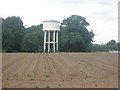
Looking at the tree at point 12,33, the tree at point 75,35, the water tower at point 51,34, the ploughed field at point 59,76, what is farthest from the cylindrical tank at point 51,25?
the ploughed field at point 59,76

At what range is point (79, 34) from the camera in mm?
101875

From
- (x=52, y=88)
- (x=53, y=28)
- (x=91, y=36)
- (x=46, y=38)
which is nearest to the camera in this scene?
(x=52, y=88)

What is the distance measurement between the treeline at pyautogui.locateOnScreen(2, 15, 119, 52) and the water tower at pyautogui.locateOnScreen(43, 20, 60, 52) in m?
2.59

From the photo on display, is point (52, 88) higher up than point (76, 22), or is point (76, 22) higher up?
point (76, 22)

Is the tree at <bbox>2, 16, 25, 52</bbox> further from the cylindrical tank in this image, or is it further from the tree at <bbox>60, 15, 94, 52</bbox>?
the tree at <bbox>60, 15, 94, 52</bbox>

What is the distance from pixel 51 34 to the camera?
102250 mm

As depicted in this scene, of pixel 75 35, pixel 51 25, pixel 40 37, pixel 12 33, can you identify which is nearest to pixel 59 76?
pixel 51 25

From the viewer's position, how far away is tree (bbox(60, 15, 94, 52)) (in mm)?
98750

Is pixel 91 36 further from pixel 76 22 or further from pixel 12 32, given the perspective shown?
pixel 12 32

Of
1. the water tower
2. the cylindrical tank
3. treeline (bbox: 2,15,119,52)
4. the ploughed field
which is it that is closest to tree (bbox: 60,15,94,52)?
treeline (bbox: 2,15,119,52)

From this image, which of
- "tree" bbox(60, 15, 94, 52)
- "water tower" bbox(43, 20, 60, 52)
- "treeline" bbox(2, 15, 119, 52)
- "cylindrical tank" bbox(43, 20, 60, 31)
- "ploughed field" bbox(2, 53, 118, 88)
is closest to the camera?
"ploughed field" bbox(2, 53, 118, 88)

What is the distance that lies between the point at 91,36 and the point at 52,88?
3789 inches

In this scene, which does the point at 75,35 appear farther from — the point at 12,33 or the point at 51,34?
the point at 12,33

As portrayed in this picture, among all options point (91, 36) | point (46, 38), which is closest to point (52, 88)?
point (46, 38)
